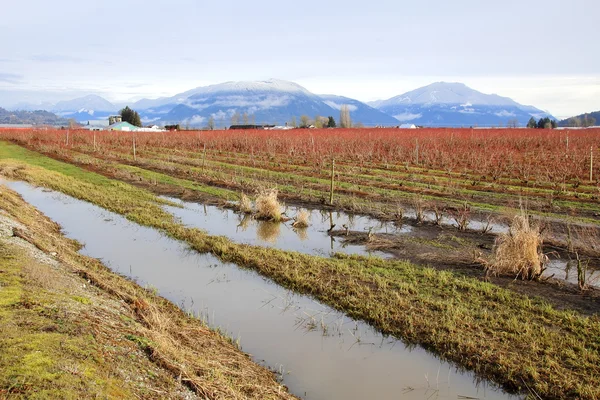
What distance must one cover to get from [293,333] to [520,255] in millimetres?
4843

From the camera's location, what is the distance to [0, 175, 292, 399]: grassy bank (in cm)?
409

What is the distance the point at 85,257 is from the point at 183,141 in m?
35.3

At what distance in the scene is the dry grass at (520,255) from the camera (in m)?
8.84

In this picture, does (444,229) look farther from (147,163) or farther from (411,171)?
(147,163)

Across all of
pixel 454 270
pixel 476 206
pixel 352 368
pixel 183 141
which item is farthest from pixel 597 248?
pixel 183 141

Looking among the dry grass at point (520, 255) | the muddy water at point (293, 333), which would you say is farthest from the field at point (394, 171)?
the muddy water at point (293, 333)

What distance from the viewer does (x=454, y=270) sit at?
9500mm

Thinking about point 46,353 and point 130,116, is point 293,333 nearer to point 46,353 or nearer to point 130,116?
point 46,353

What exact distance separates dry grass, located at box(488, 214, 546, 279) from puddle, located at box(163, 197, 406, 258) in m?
2.51

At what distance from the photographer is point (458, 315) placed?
717 cm

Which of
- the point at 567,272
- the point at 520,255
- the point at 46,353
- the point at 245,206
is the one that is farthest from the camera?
the point at 245,206

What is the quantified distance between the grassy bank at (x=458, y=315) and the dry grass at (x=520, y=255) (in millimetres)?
855

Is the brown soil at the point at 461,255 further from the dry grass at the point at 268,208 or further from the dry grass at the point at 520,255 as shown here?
the dry grass at the point at 268,208

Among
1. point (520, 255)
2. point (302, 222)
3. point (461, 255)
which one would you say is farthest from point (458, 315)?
point (302, 222)
